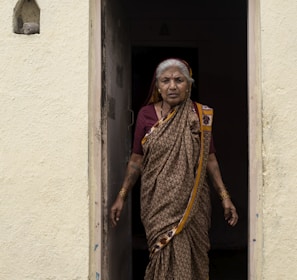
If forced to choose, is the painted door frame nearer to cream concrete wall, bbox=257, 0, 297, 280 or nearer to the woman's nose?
cream concrete wall, bbox=257, 0, 297, 280

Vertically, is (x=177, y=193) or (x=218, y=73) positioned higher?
(x=218, y=73)

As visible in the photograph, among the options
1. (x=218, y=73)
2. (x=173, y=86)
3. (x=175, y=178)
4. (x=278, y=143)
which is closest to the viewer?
(x=278, y=143)

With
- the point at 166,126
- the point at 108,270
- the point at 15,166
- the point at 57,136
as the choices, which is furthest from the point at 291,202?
the point at 15,166

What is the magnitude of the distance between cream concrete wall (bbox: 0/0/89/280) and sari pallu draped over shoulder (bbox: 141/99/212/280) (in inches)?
16.3

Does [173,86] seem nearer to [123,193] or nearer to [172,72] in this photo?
[172,72]

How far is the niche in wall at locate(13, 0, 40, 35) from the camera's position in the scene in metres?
3.00

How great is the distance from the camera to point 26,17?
10.0 ft

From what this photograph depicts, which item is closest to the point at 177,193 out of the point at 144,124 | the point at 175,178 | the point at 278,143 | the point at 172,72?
the point at 175,178

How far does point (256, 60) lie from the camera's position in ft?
9.53

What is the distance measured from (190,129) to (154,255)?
824 millimetres

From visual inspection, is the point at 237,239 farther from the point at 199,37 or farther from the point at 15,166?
the point at 15,166

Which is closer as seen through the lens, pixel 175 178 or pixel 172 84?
pixel 175 178

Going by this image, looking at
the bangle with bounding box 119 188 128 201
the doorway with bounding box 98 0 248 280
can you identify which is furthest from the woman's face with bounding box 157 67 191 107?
the doorway with bounding box 98 0 248 280

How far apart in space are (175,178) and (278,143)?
2.14 feet
